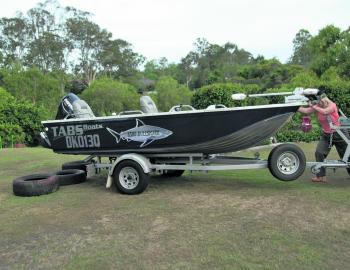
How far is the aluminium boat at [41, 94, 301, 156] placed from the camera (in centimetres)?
726

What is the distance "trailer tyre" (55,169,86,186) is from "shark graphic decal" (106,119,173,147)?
153 centimetres

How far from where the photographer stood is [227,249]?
4.83 meters

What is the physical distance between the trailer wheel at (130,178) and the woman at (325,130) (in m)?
3.01

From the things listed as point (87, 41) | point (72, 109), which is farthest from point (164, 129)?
point (87, 41)

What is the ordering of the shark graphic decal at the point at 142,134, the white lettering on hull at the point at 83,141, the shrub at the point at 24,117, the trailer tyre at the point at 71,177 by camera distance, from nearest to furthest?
the shark graphic decal at the point at 142,134 → the white lettering on hull at the point at 83,141 → the trailer tyre at the point at 71,177 → the shrub at the point at 24,117

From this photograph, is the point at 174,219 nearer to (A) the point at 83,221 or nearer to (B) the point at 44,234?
(A) the point at 83,221

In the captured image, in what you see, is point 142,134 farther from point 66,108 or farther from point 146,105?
point 66,108

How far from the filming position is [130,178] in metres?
7.87

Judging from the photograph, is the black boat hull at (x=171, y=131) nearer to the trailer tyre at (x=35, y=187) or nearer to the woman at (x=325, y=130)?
the trailer tyre at (x=35, y=187)

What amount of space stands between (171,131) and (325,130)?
2892 mm

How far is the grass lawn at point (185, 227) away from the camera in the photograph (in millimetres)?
4609

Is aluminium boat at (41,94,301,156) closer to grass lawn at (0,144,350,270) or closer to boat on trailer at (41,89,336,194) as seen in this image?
boat on trailer at (41,89,336,194)

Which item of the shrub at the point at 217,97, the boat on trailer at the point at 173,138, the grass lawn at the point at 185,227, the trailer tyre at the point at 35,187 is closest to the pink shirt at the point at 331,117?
the boat on trailer at the point at 173,138

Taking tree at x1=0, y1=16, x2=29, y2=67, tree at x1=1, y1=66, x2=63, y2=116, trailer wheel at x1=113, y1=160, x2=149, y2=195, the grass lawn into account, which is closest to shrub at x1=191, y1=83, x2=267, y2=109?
the grass lawn
